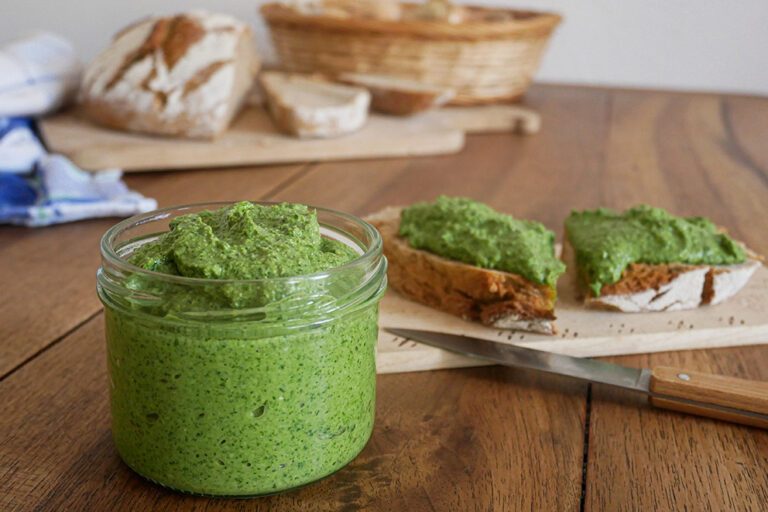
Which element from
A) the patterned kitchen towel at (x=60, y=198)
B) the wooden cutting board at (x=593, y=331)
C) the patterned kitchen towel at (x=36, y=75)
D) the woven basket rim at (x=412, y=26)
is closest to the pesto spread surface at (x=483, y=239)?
the wooden cutting board at (x=593, y=331)

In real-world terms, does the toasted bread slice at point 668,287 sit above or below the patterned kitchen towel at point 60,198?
above

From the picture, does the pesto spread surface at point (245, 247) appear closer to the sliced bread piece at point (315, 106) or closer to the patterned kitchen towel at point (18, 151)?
the patterned kitchen towel at point (18, 151)

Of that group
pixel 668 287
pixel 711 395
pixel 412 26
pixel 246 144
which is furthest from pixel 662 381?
pixel 412 26

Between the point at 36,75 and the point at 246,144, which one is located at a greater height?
the point at 36,75

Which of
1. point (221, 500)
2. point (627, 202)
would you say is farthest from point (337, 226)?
point (627, 202)

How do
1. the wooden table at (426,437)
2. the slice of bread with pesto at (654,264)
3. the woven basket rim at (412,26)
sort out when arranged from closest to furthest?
the wooden table at (426,437) → the slice of bread with pesto at (654,264) → the woven basket rim at (412,26)

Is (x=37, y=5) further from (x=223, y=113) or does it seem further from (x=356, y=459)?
(x=356, y=459)

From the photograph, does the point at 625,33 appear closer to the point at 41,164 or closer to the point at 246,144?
the point at 246,144

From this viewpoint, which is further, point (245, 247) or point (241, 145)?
point (241, 145)
